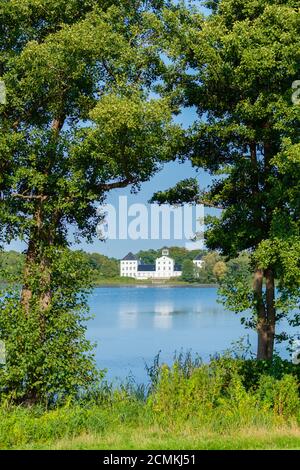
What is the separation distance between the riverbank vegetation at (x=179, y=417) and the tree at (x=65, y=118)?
282 cm

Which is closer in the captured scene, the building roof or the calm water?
the calm water

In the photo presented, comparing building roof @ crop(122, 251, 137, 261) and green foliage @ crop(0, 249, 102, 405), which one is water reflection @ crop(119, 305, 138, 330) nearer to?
green foliage @ crop(0, 249, 102, 405)

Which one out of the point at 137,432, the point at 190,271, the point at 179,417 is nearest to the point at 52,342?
the point at 179,417

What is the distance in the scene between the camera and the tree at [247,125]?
16031 mm

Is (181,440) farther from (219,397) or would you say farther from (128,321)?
(128,321)

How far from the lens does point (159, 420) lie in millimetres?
11969

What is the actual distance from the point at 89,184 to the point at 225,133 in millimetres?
3866

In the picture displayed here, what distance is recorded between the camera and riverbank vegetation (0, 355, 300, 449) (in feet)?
34.0

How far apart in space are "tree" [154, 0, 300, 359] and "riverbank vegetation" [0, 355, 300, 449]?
2.84 meters

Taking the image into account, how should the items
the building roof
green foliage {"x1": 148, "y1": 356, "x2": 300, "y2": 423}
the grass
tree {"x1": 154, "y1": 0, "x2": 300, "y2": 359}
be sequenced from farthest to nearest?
the building roof, tree {"x1": 154, "y1": 0, "x2": 300, "y2": 359}, green foliage {"x1": 148, "y1": 356, "x2": 300, "y2": 423}, the grass

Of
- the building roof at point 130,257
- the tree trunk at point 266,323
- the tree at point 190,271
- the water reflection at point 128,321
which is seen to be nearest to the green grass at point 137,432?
the tree trunk at point 266,323

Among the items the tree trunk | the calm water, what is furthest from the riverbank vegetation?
the calm water

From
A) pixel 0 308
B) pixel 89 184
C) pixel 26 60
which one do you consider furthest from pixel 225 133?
pixel 0 308

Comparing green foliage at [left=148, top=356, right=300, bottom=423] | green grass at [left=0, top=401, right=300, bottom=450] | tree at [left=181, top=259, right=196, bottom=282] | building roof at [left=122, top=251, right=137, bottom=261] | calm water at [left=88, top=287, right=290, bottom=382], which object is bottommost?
calm water at [left=88, top=287, right=290, bottom=382]
